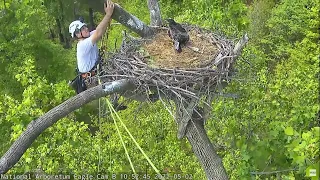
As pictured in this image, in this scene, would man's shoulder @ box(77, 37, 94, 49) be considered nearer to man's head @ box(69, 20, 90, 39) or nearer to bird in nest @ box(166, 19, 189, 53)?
man's head @ box(69, 20, 90, 39)

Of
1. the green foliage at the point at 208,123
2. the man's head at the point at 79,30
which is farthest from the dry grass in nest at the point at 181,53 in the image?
the man's head at the point at 79,30

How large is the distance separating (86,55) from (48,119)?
1.33m

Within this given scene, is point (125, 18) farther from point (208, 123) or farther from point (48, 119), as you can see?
point (208, 123)

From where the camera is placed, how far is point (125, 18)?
4723mm

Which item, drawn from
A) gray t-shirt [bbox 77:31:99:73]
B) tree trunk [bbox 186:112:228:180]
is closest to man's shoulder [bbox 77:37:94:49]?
gray t-shirt [bbox 77:31:99:73]

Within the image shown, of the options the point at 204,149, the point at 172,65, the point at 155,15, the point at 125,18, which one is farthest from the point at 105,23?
the point at 204,149

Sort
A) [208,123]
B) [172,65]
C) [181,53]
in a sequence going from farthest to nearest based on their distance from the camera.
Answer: [208,123] → [181,53] → [172,65]

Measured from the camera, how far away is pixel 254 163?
479cm

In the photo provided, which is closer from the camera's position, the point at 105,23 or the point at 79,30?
the point at 105,23

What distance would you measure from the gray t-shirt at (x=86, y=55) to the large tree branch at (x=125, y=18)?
50 cm

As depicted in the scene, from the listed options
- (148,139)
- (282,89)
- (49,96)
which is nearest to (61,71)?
(148,139)

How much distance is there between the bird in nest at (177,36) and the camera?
5.19 metres

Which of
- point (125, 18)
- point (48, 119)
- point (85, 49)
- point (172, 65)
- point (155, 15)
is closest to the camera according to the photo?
point (48, 119)

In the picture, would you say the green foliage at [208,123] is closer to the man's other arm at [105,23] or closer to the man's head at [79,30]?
the man's head at [79,30]
